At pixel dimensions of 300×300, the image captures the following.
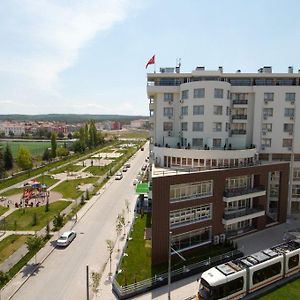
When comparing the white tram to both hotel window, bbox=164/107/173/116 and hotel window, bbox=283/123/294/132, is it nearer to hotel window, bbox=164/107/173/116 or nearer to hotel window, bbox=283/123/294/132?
hotel window, bbox=283/123/294/132

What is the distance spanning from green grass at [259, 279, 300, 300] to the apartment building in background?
9481mm

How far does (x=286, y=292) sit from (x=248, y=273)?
4.27m

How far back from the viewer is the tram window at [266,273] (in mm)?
25200

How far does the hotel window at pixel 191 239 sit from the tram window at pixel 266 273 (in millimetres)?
9054

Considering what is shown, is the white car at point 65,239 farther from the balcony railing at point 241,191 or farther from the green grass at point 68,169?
the green grass at point 68,169

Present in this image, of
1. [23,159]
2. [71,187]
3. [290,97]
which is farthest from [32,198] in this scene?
→ [290,97]

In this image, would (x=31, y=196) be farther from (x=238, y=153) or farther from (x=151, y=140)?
(x=238, y=153)

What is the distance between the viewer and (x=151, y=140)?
4862 cm

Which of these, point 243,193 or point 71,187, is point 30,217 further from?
point 243,193

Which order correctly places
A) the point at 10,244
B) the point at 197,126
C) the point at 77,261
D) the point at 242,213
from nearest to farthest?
the point at 77,261 < the point at 10,244 < the point at 242,213 < the point at 197,126

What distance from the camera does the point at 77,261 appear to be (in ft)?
103

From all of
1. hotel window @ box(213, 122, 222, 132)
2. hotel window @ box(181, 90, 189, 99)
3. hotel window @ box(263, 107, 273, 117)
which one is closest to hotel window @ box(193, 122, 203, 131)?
hotel window @ box(213, 122, 222, 132)

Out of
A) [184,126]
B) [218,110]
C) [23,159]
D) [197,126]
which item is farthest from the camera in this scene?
[23,159]

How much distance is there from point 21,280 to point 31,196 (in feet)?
94.4
